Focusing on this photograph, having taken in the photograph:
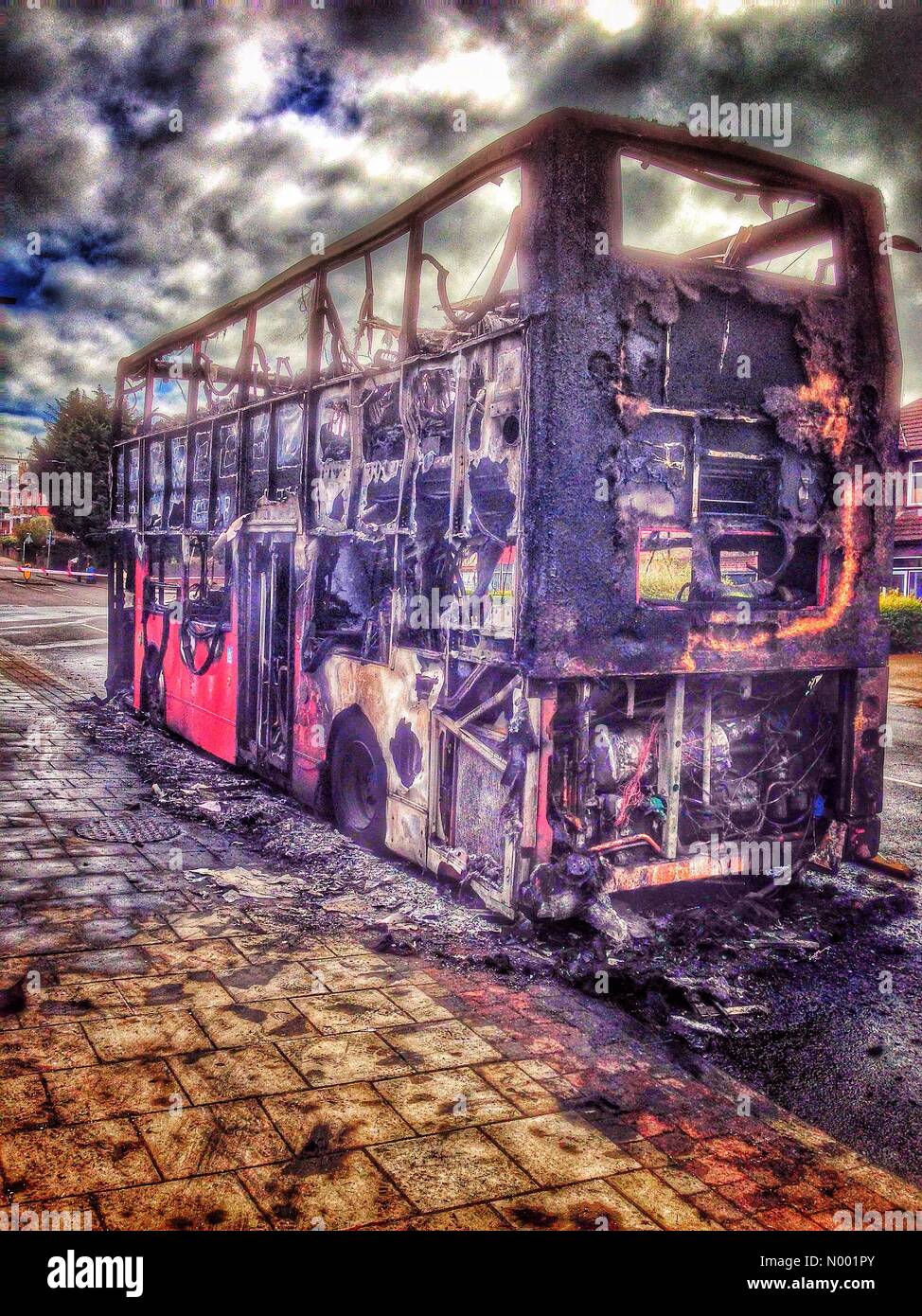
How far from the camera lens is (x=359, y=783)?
23.7ft

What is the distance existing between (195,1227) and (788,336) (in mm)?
5414

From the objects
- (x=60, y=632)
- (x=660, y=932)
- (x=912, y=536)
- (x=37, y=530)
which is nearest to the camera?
(x=660, y=932)

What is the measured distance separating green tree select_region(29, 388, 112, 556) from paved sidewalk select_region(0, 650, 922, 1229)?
4501 cm

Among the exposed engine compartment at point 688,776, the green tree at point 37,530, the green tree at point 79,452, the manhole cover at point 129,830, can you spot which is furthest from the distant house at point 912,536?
the green tree at point 37,530

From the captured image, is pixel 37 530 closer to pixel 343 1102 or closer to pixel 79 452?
pixel 79 452

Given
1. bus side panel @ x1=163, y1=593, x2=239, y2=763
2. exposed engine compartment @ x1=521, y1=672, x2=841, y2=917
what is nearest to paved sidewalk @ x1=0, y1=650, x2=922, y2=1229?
exposed engine compartment @ x1=521, y1=672, x2=841, y2=917

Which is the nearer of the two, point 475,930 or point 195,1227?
point 195,1227

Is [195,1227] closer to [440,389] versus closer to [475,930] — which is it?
[475,930]

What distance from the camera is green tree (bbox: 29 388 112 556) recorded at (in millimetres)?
47188

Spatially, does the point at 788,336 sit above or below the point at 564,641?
above

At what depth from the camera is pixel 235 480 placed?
926 centimetres

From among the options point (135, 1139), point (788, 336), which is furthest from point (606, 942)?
point (788, 336)

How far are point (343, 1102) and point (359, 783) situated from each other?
12.4 feet

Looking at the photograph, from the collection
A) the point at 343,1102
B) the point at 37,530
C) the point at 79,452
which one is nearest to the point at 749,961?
the point at 343,1102
